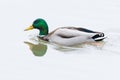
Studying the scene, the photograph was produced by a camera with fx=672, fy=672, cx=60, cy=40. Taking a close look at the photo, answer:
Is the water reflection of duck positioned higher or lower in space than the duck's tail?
lower

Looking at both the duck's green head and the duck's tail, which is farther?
the duck's green head

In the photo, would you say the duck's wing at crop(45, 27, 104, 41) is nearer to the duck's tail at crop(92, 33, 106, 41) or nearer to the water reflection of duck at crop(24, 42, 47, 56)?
the duck's tail at crop(92, 33, 106, 41)

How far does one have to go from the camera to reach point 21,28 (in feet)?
49.7

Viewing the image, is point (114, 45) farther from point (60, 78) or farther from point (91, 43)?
point (60, 78)

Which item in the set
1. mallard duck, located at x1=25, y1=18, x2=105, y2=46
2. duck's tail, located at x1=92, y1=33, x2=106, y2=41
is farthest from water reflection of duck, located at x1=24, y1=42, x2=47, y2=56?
duck's tail, located at x1=92, y1=33, x2=106, y2=41

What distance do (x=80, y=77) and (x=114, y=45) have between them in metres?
2.07

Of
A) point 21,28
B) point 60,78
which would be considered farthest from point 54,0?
point 60,78

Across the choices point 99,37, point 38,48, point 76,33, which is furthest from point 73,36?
point 38,48

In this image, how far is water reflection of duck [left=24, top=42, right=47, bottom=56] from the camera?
1389cm

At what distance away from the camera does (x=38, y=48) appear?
14.3 meters

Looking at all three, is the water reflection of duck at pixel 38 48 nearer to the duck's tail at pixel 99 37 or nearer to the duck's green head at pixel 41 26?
the duck's green head at pixel 41 26

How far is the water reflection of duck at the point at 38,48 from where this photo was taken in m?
13.9

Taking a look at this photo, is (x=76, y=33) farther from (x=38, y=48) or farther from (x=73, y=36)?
(x=38, y=48)

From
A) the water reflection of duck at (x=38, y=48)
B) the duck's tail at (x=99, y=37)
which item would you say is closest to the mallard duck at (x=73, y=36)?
the duck's tail at (x=99, y=37)
